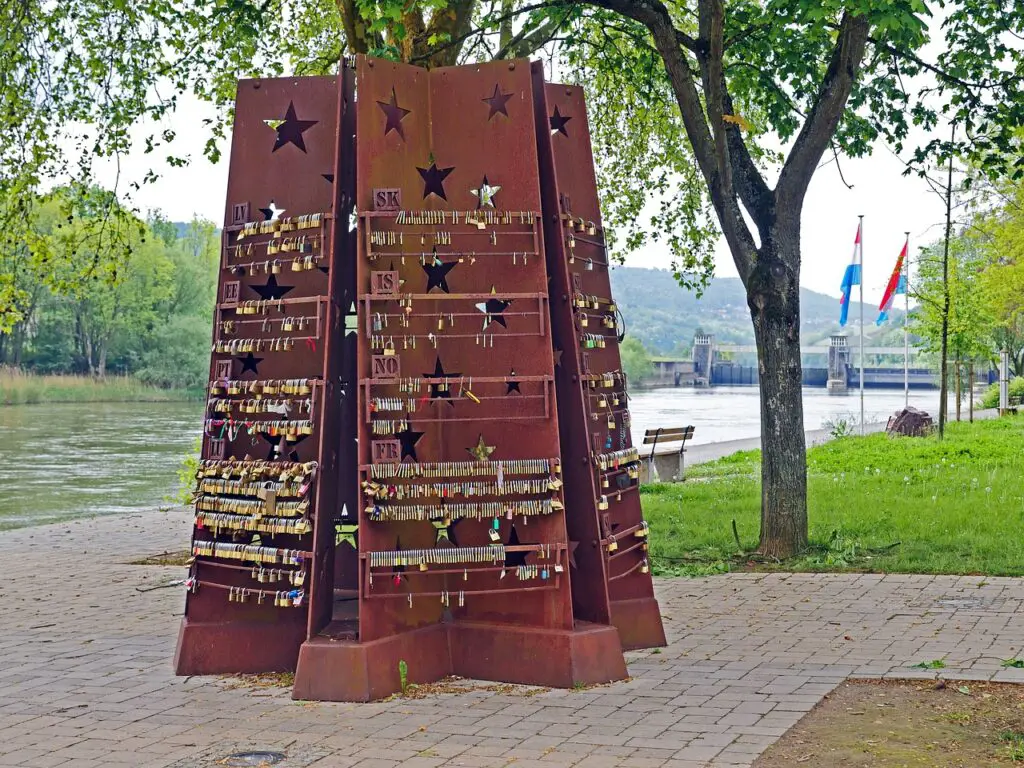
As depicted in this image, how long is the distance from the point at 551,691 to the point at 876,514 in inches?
293

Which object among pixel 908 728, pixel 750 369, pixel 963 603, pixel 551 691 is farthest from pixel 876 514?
pixel 750 369

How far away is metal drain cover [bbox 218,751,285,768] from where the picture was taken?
523cm

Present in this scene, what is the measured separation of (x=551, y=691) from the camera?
6457 millimetres

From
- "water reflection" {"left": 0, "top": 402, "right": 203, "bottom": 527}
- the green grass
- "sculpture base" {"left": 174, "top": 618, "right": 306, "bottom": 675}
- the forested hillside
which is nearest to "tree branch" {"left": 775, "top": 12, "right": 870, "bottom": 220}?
"sculpture base" {"left": 174, "top": 618, "right": 306, "bottom": 675}

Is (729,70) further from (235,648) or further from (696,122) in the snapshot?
(235,648)

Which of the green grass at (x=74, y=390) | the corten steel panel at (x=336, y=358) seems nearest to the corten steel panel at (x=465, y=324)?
the corten steel panel at (x=336, y=358)

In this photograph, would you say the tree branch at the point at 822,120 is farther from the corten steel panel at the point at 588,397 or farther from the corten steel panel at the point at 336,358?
the corten steel panel at the point at 336,358

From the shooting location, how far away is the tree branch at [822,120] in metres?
10.7

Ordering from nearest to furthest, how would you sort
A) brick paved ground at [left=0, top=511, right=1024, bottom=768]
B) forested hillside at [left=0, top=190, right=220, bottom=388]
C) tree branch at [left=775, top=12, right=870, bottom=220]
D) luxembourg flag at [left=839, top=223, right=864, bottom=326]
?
brick paved ground at [left=0, top=511, right=1024, bottom=768]
tree branch at [left=775, top=12, right=870, bottom=220]
luxembourg flag at [left=839, top=223, right=864, bottom=326]
forested hillside at [left=0, top=190, right=220, bottom=388]

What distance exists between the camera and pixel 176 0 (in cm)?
1244

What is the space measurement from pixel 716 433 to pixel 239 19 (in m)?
33.2

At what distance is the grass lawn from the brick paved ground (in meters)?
0.81

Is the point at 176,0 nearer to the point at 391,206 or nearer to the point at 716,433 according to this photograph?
the point at 391,206

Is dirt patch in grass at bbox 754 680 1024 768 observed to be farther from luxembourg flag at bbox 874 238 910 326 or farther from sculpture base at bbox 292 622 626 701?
luxembourg flag at bbox 874 238 910 326
